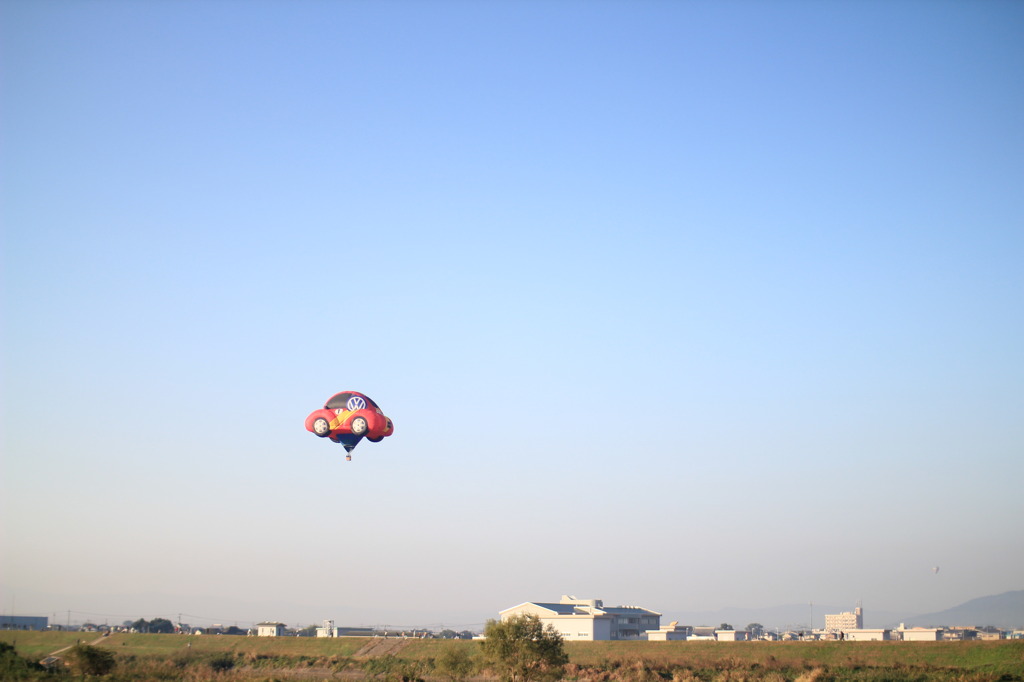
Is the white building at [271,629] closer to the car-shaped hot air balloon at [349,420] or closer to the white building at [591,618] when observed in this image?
the white building at [591,618]

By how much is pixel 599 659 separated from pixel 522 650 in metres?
20.5

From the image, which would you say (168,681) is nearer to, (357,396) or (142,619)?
(357,396)

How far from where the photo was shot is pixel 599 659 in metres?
79.7

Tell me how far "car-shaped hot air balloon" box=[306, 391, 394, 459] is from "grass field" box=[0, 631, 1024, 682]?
59.9ft

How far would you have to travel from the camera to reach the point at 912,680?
63.5 meters

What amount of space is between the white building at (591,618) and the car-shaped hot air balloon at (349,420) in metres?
33.5

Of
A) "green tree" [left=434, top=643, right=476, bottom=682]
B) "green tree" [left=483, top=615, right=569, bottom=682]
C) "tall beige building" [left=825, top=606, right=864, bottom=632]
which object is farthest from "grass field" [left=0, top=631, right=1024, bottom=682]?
"tall beige building" [left=825, top=606, right=864, bottom=632]

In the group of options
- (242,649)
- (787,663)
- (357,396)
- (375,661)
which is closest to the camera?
(357,396)

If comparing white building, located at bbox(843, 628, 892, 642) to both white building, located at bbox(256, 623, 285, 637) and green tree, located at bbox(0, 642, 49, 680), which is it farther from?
green tree, located at bbox(0, 642, 49, 680)

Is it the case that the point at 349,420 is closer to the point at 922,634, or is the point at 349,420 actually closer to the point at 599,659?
the point at 599,659

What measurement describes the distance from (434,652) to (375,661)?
5.64 metres

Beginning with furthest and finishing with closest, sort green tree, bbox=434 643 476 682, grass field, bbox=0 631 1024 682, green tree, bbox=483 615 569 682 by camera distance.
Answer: green tree, bbox=434 643 476 682 < grass field, bbox=0 631 1024 682 < green tree, bbox=483 615 569 682

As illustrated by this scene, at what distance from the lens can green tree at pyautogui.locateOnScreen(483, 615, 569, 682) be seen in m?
61.7

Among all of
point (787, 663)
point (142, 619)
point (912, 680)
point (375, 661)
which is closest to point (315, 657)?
point (375, 661)
